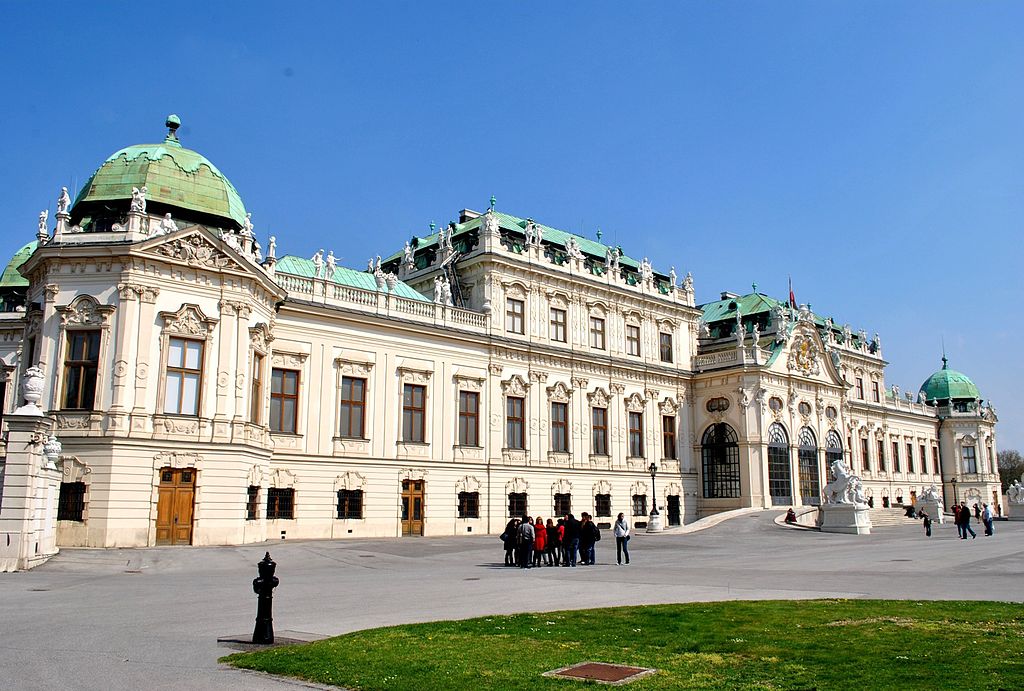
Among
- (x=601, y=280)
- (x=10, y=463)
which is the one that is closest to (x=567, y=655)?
(x=10, y=463)

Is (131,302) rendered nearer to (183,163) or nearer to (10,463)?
(183,163)

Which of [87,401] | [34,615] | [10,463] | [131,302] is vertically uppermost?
[131,302]

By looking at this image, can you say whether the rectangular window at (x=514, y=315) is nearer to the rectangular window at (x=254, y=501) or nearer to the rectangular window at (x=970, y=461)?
the rectangular window at (x=254, y=501)

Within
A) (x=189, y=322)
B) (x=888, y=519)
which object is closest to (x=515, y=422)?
(x=189, y=322)

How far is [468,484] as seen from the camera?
148 ft

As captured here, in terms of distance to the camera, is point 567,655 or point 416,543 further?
point 416,543

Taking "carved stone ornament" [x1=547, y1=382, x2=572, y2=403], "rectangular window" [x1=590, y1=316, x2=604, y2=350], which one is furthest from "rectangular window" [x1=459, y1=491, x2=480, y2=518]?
"rectangular window" [x1=590, y1=316, x2=604, y2=350]

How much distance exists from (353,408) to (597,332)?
732 inches

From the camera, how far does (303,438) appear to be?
39.0 metres

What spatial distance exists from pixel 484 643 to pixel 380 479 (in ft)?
102

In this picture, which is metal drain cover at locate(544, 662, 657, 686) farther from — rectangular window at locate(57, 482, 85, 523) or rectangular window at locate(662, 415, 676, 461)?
rectangular window at locate(662, 415, 676, 461)

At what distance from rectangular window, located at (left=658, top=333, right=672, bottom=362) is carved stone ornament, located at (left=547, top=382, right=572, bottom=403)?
31.8 ft

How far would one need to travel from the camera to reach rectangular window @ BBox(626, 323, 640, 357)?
2198 inches

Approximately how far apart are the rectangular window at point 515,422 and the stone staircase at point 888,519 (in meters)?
24.7
